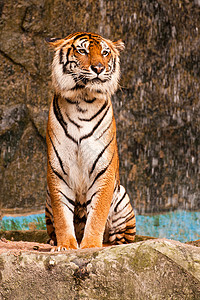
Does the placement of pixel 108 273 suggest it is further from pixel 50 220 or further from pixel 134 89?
pixel 134 89

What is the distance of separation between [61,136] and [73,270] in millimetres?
1144

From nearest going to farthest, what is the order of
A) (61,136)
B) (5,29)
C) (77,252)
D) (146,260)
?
(146,260)
(77,252)
(61,136)
(5,29)

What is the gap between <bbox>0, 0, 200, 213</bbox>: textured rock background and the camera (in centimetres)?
706

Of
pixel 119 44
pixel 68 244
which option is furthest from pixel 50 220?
pixel 119 44

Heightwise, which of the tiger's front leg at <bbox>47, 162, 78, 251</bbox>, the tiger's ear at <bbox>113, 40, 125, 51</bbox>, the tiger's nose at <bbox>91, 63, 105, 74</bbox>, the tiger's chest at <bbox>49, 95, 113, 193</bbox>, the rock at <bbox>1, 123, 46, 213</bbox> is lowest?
the rock at <bbox>1, 123, 46, 213</bbox>

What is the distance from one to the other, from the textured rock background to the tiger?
364 centimetres

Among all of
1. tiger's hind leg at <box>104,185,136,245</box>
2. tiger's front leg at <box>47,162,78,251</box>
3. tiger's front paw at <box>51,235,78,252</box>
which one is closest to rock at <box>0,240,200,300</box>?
tiger's front paw at <box>51,235,78,252</box>

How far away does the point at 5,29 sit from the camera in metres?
7.09

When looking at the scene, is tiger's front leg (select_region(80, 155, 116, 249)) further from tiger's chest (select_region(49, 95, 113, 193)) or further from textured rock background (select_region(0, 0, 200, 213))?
textured rock background (select_region(0, 0, 200, 213))

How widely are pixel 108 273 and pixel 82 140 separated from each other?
3.73 feet

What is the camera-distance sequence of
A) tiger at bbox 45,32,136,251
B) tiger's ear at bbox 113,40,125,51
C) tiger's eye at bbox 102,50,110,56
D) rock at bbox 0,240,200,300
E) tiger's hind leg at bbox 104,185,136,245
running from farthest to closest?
tiger's hind leg at bbox 104,185,136,245
tiger's ear at bbox 113,40,125,51
tiger's eye at bbox 102,50,110,56
tiger at bbox 45,32,136,251
rock at bbox 0,240,200,300

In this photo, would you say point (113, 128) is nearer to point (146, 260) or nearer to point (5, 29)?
point (146, 260)

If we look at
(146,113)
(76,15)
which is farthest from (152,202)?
(76,15)

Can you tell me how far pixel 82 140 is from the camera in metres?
3.35
